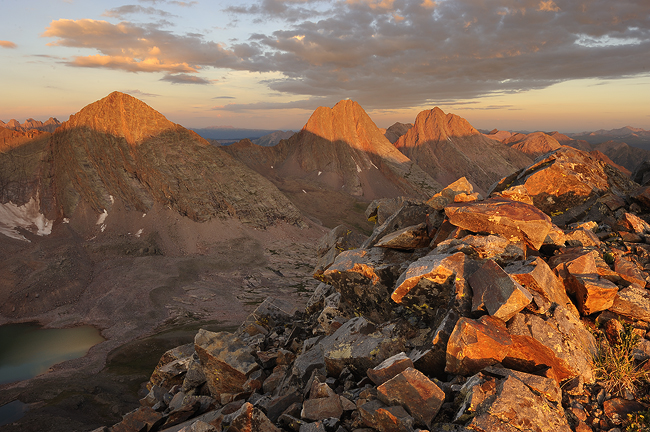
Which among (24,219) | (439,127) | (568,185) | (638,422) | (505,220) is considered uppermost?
(439,127)

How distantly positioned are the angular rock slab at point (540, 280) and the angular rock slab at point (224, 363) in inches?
371

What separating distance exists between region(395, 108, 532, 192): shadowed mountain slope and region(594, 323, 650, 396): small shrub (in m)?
152

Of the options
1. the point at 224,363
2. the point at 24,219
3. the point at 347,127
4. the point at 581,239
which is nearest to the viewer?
the point at 581,239

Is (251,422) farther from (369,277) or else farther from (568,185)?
(568,185)

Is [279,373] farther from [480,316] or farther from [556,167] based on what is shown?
[556,167]

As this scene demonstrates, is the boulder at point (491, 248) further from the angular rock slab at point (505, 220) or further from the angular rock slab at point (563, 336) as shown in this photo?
the angular rock slab at point (563, 336)

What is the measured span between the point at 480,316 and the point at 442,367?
52.9 inches

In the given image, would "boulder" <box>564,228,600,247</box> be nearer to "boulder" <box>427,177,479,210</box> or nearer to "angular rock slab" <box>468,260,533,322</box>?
"boulder" <box>427,177,479,210</box>

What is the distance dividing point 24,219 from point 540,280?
93.6m

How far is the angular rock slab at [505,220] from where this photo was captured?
9.09m

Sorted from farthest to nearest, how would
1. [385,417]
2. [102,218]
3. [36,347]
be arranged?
[102,218] → [36,347] → [385,417]

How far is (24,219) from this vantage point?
72.1 m

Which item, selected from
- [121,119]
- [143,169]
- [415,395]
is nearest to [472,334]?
[415,395]

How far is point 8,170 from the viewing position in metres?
78.3
